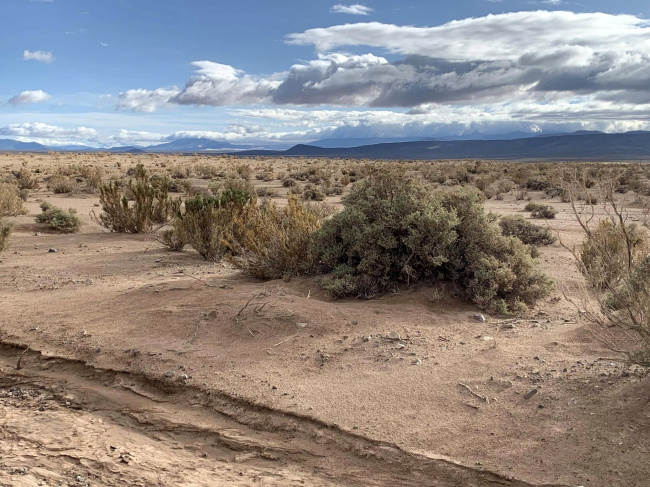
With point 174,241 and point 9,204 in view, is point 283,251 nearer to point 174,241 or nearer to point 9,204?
point 174,241

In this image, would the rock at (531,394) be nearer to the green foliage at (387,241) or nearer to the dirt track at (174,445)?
the dirt track at (174,445)

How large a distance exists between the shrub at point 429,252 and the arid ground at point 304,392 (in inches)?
11.2

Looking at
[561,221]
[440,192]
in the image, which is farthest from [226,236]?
[561,221]

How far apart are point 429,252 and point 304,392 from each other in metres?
3.11

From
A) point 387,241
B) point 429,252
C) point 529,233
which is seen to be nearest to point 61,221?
point 387,241

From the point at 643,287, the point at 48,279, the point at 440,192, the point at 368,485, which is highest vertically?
the point at 440,192

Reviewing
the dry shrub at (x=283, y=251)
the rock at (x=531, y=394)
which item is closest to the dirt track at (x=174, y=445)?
the rock at (x=531, y=394)

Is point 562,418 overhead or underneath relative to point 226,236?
underneath

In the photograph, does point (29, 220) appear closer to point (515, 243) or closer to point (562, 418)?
point (515, 243)

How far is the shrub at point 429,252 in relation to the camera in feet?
24.1

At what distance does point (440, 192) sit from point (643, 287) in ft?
13.5

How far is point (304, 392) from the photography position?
5.15m

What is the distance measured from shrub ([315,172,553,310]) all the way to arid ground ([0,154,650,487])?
284mm

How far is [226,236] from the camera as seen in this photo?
11.2 m
